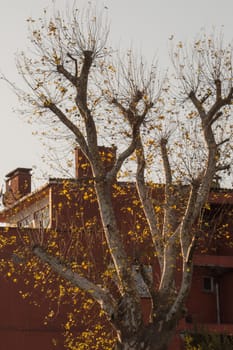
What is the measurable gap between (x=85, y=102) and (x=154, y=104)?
1854 millimetres

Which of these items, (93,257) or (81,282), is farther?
(93,257)

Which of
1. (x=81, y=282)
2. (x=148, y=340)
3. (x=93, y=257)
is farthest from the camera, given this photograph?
(x=93, y=257)

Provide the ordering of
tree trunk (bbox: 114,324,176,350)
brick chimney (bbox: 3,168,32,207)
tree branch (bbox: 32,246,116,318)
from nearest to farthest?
tree trunk (bbox: 114,324,176,350), tree branch (bbox: 32,246,116,318), brick chimney (bbox: 3,168,32,207)


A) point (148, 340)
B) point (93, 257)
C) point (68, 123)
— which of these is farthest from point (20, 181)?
point (148, 340)

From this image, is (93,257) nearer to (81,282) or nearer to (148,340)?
(81,282)

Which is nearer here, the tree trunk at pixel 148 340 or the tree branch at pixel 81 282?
the tree trunk at pixel 148 340

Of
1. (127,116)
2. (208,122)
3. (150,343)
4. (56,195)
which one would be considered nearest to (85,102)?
(127,116)

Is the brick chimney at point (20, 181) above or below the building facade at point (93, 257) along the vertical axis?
above

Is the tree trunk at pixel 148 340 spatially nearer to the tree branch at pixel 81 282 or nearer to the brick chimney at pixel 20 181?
the tree branch at pixel 81 282

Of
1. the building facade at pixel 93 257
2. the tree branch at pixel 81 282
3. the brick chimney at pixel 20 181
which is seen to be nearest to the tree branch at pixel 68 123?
the tree branch at pixel 81 282

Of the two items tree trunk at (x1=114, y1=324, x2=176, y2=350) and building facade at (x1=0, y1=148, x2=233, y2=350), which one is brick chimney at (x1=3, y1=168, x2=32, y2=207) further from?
tree trunk at (x1=114, y1=324, x2=176, y2=350)

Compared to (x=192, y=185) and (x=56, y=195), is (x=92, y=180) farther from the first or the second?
(x=56, y=195)

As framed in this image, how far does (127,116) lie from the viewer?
28.4 metres

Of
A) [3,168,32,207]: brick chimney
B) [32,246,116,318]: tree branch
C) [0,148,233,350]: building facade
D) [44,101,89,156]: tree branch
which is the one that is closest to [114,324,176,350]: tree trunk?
[32,246,116,318]: tree branch
